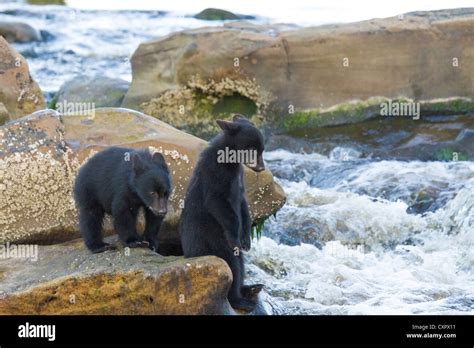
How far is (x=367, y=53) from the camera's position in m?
12.8

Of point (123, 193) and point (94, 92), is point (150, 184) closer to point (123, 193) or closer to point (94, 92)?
point (123, 193)

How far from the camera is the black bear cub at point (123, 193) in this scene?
21.8 feet

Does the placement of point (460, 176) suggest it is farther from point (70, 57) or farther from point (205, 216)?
point (70, 57)

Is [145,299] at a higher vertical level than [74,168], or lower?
lower

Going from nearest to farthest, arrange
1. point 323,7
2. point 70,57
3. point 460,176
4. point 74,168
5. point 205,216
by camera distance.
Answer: point 205,216, point 74,168, point 460,176, point 70,57, point 323,7

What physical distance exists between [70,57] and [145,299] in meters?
14.5

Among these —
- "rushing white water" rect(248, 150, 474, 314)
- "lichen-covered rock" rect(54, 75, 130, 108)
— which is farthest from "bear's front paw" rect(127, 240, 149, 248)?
"lichen-covered rock" rect(54, 75, 130, 108)

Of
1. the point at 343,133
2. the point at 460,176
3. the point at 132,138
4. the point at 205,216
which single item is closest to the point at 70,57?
the point at 343,133

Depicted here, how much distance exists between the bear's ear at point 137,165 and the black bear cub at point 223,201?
39 cm

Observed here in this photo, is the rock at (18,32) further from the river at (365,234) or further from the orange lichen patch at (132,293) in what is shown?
the orange lichen patch at (132,293)

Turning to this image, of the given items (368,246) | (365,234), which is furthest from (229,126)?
(365,234)

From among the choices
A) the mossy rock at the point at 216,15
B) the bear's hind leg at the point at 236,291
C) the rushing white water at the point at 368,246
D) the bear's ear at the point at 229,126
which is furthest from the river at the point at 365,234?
the mossy rock at the point at 216,15

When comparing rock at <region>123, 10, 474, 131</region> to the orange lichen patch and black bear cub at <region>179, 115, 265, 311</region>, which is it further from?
the orange lichen patch

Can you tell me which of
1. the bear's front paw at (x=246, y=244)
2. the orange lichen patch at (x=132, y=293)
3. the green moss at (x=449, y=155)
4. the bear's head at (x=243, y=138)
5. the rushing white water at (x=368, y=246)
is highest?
the bear's head at (x=243, y=138)
